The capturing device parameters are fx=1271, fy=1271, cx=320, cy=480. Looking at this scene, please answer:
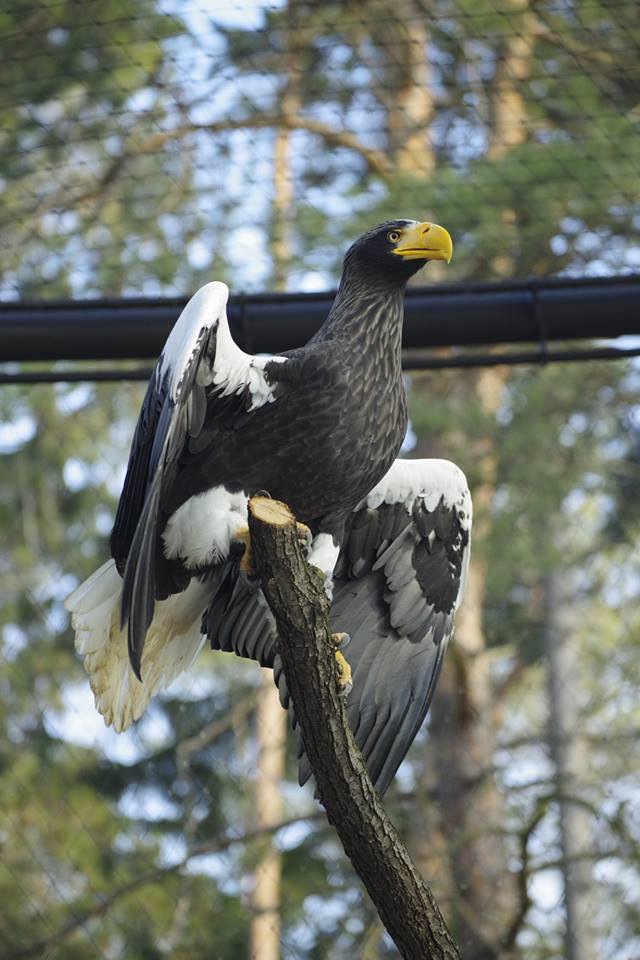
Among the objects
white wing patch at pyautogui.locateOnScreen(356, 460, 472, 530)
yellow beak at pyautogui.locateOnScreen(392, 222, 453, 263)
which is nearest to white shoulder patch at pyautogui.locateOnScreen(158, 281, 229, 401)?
yellow beak at pyautogui.locateOnScreen(392, 222, 453, 263)

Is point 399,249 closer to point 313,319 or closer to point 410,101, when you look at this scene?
point 313,319

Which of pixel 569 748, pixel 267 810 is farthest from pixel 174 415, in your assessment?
pixel 569 748

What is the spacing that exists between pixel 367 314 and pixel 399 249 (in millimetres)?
212

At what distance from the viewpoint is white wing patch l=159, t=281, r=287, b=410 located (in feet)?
A: 8.38

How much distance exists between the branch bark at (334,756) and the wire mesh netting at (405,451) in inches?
59.0

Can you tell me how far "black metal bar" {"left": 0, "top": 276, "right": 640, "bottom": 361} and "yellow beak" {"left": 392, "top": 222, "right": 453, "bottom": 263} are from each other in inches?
16.3

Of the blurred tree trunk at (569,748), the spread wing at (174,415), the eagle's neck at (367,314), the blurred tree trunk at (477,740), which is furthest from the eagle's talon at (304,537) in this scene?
the blurred tree trunk at (569,748)

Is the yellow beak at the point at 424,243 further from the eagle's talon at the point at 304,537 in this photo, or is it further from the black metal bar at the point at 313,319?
the eagle's talon at the point at 304,537

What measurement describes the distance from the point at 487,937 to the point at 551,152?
311 cm

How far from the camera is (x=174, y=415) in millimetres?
2523

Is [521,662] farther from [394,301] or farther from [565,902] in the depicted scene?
[394,301]

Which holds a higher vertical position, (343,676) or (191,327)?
(191,327)

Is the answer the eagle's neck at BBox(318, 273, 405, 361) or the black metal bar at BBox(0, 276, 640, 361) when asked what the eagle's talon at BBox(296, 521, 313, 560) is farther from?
the black metal bar at BBox(0, 276, 640, 361)

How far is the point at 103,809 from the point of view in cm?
746
